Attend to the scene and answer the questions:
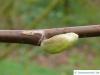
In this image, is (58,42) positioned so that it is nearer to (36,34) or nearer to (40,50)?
(36,34)

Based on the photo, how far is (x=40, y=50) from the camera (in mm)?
2496

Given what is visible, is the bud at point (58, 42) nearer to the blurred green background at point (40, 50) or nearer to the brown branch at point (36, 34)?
the brown branch at point (36, 34)

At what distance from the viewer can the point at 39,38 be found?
41cm

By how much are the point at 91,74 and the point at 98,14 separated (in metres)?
1.73

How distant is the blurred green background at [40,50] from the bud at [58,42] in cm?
133

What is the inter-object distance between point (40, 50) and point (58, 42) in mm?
2067

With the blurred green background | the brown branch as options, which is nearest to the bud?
the brown branch

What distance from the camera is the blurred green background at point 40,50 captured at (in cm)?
206

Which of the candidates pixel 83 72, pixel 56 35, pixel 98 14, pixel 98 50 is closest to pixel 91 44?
pixel 98 50

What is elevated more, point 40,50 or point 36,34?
point 40,50

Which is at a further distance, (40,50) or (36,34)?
(40,50)

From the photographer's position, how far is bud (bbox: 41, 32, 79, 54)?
1.36ft

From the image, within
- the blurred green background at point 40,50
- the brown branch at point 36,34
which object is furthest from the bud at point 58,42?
the blurred green background at point 40,50

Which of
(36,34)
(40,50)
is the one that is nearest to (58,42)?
(36,34)
